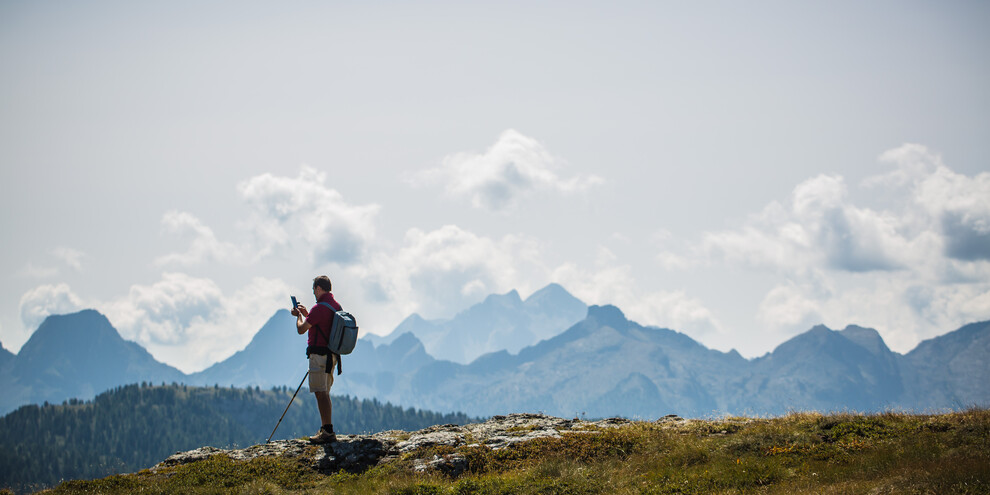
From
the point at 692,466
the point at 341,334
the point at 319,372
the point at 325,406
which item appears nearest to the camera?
the point at 692,466

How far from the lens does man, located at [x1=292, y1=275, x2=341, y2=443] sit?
18.5 meters

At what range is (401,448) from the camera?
61.6ft

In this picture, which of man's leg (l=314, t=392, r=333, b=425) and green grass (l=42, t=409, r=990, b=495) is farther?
man's leg (l=314, t=392, r=333, b=425)

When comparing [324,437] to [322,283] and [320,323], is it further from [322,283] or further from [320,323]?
[322,283]

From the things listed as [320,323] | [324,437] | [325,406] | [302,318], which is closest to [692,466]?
[324,437]

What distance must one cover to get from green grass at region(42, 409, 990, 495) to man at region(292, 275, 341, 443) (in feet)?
6.71

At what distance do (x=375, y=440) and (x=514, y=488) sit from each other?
5.82 meters

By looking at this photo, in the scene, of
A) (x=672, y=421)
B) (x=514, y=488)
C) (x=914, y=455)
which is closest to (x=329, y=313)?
(x=514, y=488)

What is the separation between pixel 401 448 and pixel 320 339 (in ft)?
12.6

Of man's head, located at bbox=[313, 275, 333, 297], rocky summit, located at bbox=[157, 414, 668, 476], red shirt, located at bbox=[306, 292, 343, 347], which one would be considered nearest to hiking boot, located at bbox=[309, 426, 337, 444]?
rocky summit, located at bbox=[157, 414, 668, 476]

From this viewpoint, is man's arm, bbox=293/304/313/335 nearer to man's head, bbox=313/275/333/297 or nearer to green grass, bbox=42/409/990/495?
man's head, bbox=313/275/333/297

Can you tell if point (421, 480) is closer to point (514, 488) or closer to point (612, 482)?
point (514, 488)

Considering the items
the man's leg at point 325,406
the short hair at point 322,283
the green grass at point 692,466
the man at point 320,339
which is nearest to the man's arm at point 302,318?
the man at point 320,339

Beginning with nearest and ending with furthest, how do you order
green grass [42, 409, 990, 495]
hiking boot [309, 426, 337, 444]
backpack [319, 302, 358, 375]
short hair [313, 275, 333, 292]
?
green grass [42, 409, 990, 495] → backpack [319, 302, 358, 375] → hiking boot [309, 426, 337, 444] → short hair [313, 275, 333, 292]
